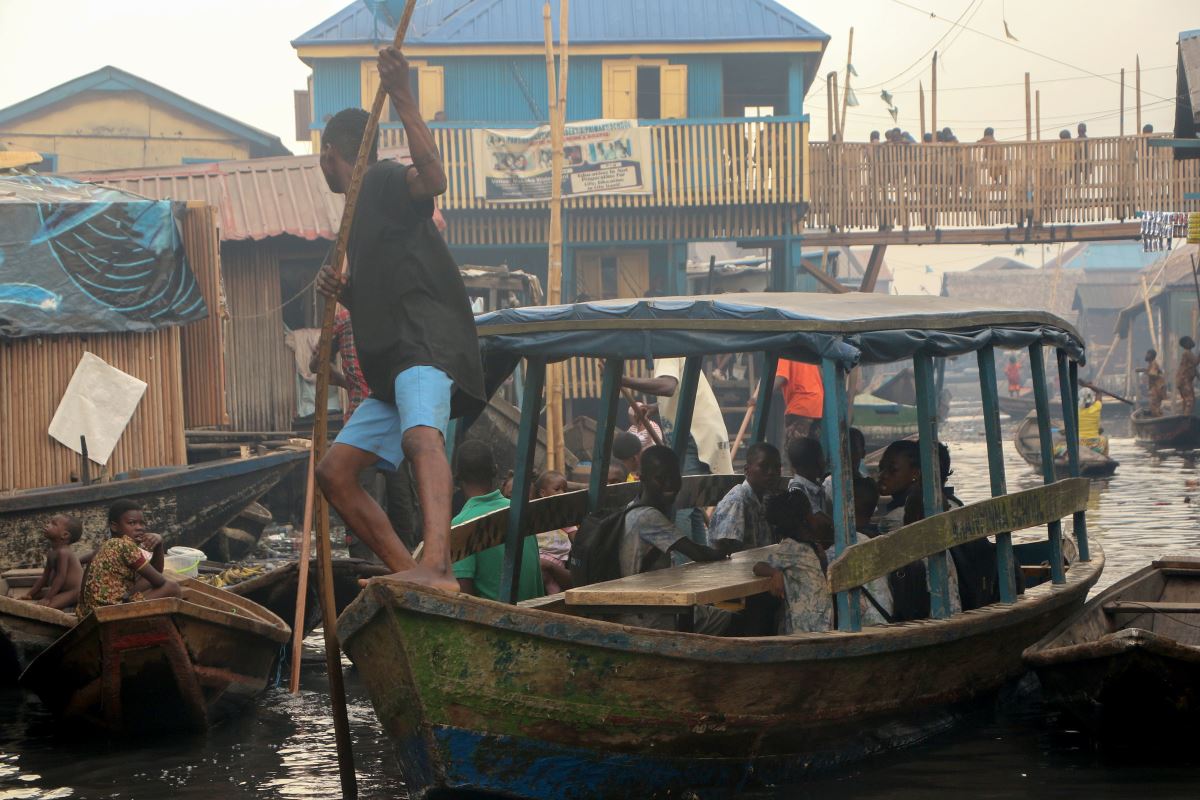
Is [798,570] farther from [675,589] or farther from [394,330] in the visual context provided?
[394,330]

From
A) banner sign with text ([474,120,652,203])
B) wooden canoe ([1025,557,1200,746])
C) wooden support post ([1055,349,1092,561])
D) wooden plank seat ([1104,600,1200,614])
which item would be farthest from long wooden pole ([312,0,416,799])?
banner sign with text ([474,120,652,203])

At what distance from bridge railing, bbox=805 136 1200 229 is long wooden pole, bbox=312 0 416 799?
17841mm

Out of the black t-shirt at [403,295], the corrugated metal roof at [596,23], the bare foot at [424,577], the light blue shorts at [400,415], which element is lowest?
the bare foot at [424,577]

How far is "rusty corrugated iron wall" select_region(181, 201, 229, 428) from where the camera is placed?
13797 millimetres

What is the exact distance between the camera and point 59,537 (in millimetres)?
8938

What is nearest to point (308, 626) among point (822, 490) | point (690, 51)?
point (822, 490)

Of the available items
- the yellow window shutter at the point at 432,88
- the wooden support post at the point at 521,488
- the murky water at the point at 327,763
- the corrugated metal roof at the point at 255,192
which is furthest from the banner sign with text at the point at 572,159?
the wooden support post at the point at 521,488

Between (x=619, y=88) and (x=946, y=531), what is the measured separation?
17.6 metres

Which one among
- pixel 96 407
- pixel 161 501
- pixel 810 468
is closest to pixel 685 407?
pixel 810 468

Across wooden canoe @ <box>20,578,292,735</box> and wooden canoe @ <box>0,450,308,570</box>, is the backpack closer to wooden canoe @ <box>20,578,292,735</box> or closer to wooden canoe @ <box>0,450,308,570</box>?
wooden canoe @ <box>20,578,292,735</box>

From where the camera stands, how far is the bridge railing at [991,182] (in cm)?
2252

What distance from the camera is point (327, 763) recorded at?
717 cm

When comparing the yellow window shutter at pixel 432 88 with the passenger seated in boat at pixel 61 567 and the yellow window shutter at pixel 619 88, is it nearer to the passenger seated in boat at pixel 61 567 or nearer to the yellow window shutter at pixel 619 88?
the yellow window shutter at pixel 619 88

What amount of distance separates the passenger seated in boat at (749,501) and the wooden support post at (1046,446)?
4.81 ft
